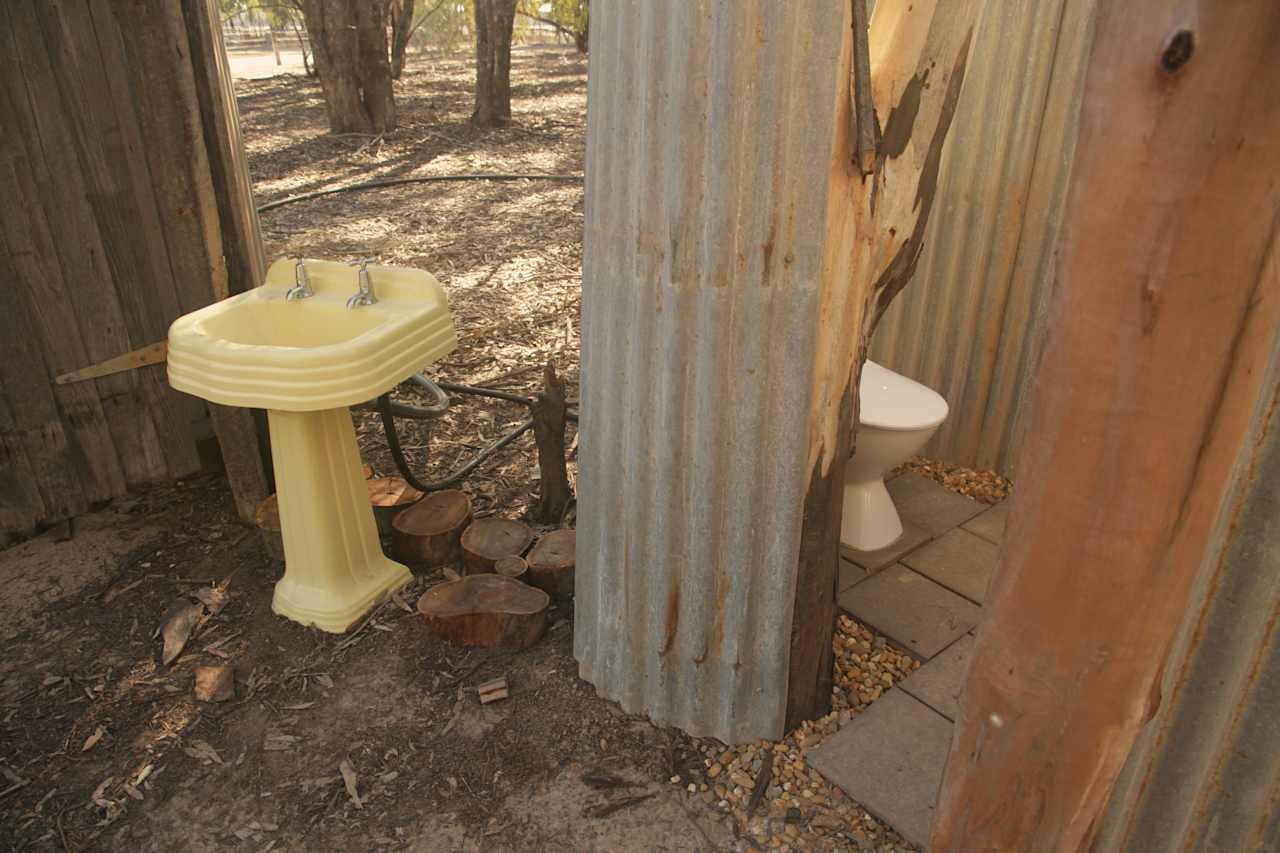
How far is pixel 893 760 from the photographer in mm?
2391

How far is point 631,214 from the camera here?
2.03 metres

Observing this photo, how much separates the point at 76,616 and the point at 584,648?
5.85 ft

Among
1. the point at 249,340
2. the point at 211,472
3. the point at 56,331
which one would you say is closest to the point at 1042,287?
the point at 249,340

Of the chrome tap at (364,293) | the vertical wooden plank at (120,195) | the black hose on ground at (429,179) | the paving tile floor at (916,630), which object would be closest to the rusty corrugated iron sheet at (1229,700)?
the paving tile floor at (916,630)

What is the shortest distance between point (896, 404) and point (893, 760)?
53.1 inches

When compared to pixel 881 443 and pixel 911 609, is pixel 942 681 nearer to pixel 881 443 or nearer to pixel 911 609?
pixel 911 609

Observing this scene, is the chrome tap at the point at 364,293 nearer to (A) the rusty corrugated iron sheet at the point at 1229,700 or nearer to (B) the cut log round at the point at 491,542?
(B) the cut log round at the point at 491,542

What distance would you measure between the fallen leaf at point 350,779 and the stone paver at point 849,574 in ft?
5.59

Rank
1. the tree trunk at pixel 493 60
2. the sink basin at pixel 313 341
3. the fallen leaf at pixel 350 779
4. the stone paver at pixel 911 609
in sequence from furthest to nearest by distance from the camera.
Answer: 1. the tree trunk at pixel 493 60
2. the stone paver at pixel 911 609
3. the sink basin at pixel 313 341
4. the fallen leaf at pixel 350 779

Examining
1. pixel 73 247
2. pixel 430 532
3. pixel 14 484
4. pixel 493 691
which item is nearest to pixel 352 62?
pixel 73 247

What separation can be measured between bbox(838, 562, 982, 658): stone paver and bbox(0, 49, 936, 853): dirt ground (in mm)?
765

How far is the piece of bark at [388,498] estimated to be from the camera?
3.38 m

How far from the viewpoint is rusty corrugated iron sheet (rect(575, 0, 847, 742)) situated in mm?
1816

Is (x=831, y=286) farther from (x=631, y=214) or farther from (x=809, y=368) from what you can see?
(x=631, y=214)
